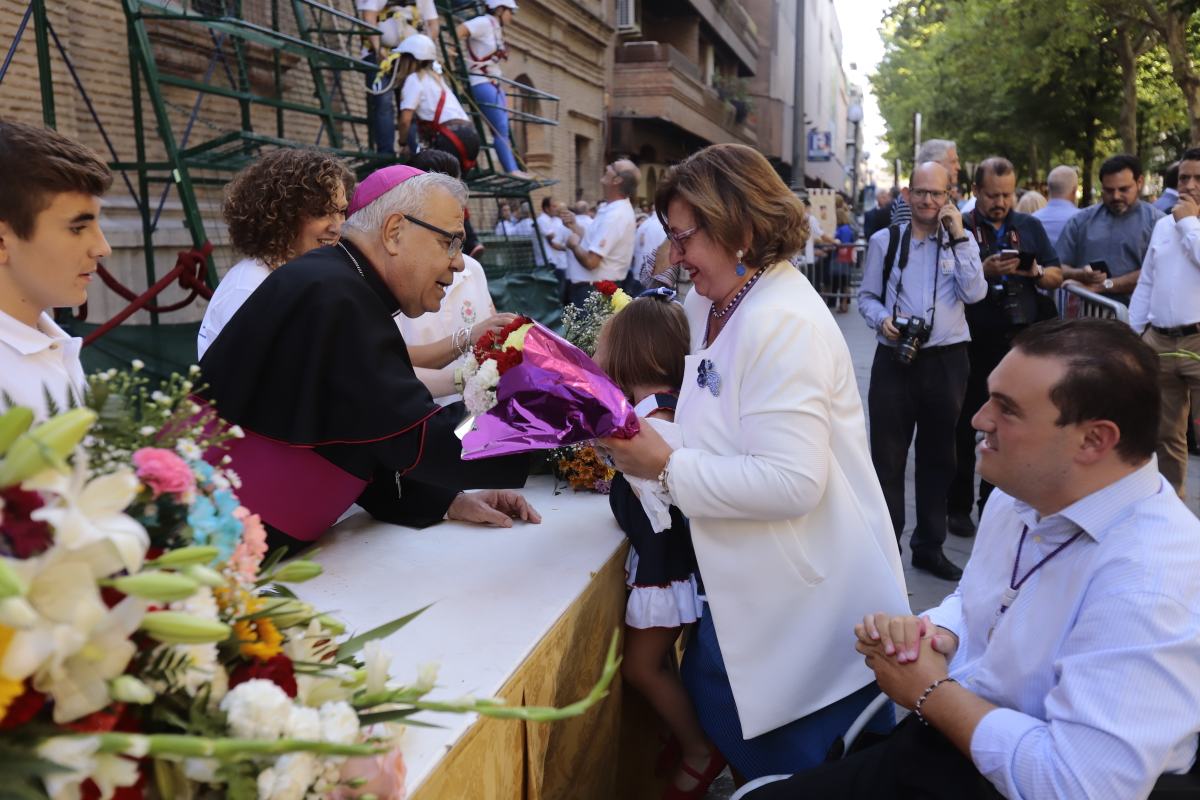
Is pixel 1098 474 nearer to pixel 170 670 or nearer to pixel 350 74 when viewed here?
pixel 170 670

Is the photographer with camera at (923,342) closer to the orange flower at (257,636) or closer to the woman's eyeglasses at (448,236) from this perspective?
the woman's eyeglasses at (448,236)

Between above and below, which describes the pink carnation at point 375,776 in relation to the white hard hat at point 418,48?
below

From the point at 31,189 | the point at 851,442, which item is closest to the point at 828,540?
the point at 851,442

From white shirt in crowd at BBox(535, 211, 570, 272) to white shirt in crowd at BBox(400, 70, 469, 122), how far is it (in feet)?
10.2

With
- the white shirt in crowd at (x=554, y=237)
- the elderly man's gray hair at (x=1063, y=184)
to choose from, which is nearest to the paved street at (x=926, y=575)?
the elderly man's gray hair at (x=1063, y=184)

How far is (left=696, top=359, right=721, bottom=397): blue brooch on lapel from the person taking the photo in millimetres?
2281

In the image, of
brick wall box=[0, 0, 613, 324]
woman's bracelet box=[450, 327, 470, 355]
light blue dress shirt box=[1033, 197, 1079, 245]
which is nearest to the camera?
woman's bracelet box=[450, 327, 470, 355]

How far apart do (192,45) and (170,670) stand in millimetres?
7907

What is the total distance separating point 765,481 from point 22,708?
4.86 ft

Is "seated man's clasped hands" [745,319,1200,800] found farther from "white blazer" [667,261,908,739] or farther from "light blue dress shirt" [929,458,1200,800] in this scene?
"white blazer" [667,261,908,739]

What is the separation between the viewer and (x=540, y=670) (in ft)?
6.66

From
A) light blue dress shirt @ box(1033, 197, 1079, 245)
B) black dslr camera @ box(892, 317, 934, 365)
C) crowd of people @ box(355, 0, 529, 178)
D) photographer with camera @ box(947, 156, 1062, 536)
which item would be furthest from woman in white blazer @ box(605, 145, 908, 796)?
light blue dress shirt @ box(1033, 197, 1079, 245)

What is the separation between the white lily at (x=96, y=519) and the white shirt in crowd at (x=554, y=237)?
32.2ft

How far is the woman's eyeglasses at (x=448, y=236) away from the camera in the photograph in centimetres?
244
